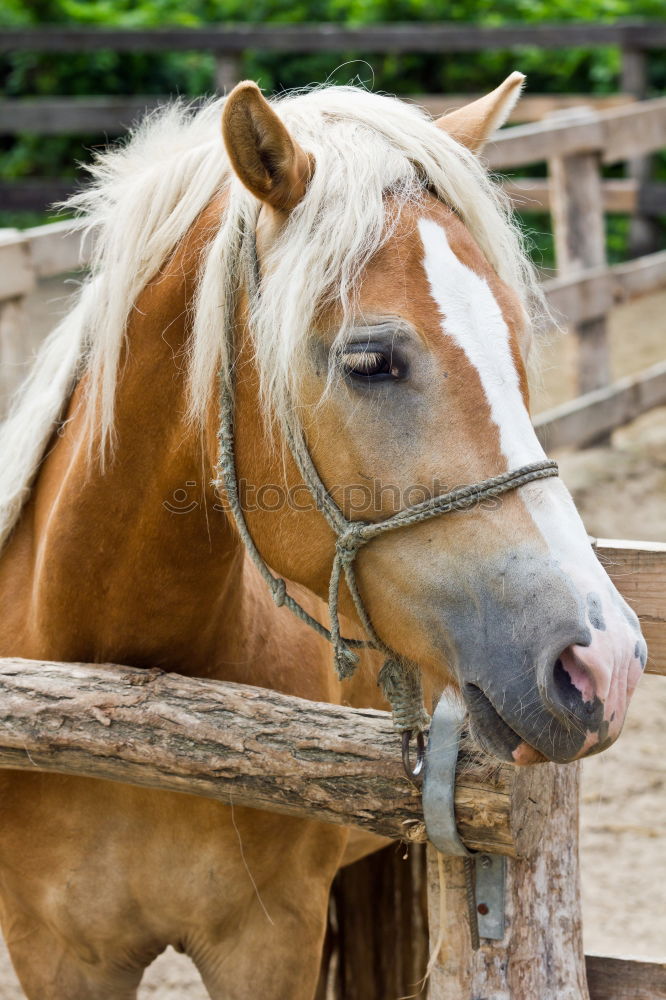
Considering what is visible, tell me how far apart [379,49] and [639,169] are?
257cm

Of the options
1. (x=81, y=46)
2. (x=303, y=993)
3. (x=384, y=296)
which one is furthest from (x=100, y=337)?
(x=81, y=46)

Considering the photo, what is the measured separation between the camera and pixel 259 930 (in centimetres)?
212

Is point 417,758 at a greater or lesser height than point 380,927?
greater

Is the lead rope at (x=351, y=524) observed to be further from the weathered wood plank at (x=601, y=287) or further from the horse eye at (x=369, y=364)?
the weathered wood plank at (x=601, y=287)

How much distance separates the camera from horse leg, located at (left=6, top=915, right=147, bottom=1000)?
2150 mm

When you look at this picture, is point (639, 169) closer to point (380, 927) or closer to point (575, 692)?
point (380, 927)

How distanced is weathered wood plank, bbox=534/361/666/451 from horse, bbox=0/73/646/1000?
3982mm

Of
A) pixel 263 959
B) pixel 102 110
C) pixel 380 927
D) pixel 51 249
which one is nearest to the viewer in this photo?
pixel 263 959

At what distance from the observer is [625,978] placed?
1864mm

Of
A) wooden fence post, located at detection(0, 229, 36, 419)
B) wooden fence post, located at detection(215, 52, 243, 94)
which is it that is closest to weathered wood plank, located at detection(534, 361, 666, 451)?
wooden fence post, located at detection(0, 229, 36, 419)

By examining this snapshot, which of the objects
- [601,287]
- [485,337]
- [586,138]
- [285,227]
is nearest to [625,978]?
[485,337]

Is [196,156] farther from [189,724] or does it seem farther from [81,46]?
[81,46]

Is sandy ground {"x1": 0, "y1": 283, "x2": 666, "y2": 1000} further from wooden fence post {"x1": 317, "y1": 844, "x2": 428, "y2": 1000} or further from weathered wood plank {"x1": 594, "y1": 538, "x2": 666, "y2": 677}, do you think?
wooden fence post {"x1": 317, "y1": 844, "x2": 428, "y2": 1000}

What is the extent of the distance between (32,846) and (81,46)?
392 inches
